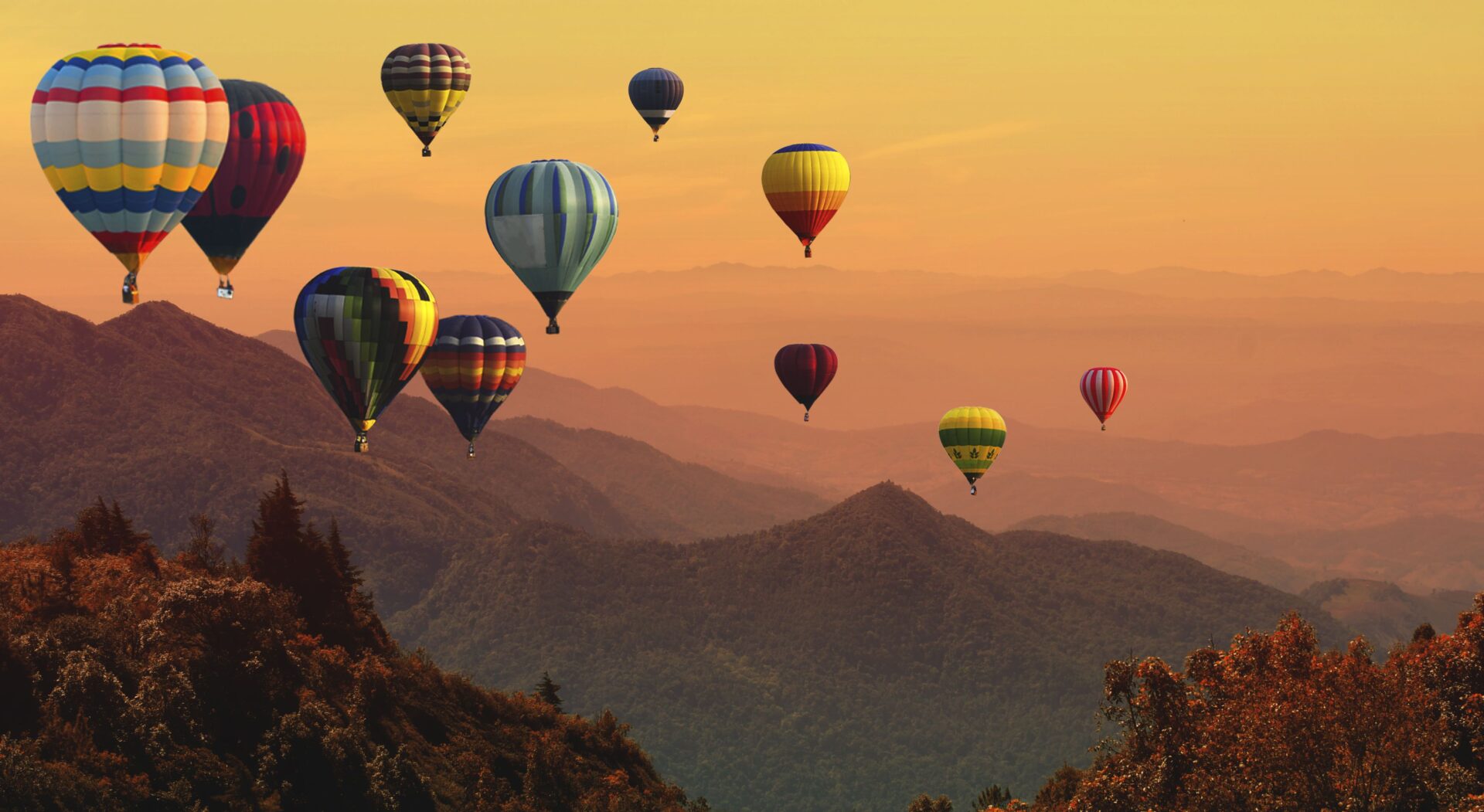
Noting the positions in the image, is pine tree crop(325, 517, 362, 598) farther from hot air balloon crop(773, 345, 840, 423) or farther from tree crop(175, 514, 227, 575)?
hot air balloon crop(773, 345, 840, 423)

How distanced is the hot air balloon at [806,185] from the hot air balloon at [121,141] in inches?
1762

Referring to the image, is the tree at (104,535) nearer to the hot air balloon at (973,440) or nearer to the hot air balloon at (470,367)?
the hot air balloon at (470,367)

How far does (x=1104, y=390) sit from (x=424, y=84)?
63280 mm

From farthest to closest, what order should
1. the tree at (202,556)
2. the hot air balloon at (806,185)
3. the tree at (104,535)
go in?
the hot air balloon at (806,185) → the tree at (104,535) → the tree at (202,556)

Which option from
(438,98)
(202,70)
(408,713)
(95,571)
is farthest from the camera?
(438,98)

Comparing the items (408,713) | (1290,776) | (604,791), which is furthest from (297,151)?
(1290,776)

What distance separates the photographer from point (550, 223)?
342ft

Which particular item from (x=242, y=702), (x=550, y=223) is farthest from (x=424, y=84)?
(x=242, y=702)

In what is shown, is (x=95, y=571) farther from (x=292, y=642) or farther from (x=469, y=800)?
(x=469, y=800)

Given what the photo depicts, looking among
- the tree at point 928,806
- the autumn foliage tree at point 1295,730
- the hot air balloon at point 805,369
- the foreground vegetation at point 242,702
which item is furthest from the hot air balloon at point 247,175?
the autumn foliage tree at point 1295,730

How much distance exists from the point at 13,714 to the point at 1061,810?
47149 mm

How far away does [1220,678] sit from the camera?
231 ft

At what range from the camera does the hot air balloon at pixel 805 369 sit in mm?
131625

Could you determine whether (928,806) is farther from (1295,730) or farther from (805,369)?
(1295,730)
